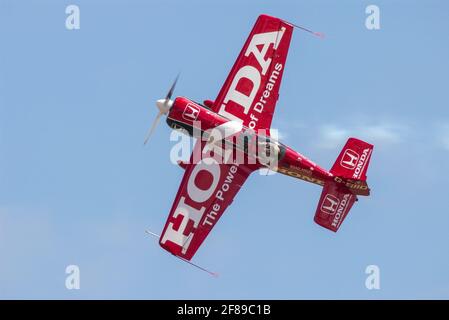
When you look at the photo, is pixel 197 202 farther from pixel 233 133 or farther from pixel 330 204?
pixel 330 204

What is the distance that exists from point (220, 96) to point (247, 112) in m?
1.17

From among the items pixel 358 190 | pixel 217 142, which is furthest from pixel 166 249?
pixel 358 190

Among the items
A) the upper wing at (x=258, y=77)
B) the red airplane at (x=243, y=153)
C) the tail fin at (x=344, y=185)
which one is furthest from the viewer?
the upper wing at (x=258, y=77)

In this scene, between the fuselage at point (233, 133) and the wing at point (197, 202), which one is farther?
the wing at point (197, 202)

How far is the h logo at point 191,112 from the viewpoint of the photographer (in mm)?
40656

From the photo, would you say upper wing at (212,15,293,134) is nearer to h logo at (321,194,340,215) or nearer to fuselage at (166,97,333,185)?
fuselage at (166,97,333,185)

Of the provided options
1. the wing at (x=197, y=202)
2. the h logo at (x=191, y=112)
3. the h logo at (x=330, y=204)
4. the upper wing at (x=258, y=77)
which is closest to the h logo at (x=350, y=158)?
the h logo at (x=330, y=204)

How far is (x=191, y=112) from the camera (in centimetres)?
4066

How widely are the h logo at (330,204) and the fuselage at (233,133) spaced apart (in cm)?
62

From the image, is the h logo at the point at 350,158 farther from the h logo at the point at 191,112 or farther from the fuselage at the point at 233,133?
the h logo at the point at 191,112

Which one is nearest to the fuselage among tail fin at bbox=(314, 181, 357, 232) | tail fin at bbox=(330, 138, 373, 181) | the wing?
tail fin at bbox=(314, 181, 357, 232)

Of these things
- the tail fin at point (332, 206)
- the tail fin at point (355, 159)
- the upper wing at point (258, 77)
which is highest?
the upper wing at point (258, 77)

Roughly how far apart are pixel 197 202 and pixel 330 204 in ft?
16.2
